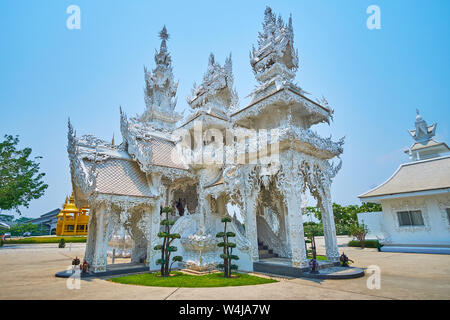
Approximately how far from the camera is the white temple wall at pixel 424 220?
1344cm

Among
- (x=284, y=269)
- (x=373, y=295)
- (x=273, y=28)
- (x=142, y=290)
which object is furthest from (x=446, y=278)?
(x=273, y=28)

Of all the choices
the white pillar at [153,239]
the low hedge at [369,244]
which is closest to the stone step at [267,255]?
the white pillar at [153,239]

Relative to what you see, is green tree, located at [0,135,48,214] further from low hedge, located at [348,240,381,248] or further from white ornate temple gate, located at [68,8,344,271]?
low hedge, located at [348,240,381,248]

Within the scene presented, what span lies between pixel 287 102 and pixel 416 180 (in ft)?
41.3

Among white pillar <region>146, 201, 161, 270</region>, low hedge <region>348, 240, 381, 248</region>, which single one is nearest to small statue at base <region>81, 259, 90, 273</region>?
white pillar <region>146, 201, 161, 270</region>

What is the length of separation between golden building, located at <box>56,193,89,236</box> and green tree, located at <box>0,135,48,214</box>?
5045mm

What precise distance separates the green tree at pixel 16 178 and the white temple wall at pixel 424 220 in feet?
93.6

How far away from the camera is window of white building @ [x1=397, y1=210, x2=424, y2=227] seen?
47.3ft

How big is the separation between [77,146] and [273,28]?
9.40m

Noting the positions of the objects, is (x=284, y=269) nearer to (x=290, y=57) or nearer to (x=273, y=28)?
(x=290, y=57)

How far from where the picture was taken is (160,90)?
1950 centimetres

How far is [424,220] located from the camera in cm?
1408

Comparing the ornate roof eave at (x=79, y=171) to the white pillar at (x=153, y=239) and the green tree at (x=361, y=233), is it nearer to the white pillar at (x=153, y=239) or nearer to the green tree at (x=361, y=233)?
the white pillar at (x=153, y=239)

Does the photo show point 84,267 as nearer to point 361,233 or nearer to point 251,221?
point 251,221
